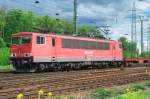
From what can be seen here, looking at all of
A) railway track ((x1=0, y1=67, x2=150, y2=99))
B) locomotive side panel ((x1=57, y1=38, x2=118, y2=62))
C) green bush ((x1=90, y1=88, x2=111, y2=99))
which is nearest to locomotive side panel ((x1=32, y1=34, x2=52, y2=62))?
locomotive side panel ((x1=57, y1=38, x2=118, y2=62))

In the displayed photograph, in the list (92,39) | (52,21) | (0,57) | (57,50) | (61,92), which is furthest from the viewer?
(52,21)

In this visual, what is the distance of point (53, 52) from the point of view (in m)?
33.9

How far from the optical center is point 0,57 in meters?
50.4

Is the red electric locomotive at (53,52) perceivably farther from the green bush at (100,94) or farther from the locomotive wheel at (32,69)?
the green bush at (100,94)

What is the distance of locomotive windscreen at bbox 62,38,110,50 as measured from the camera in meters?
35.9

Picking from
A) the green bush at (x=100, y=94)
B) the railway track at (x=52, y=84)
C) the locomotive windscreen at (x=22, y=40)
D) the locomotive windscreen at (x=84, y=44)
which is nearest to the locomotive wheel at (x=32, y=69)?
the locomotive windscreen at (x=22, y=40)

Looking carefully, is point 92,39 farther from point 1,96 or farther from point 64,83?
point 1,96

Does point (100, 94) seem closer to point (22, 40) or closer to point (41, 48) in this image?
point (41, 48)

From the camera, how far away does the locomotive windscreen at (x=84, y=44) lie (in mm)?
35906

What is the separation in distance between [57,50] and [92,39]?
6.53 metres

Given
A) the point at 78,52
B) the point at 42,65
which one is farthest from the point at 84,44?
the point at 42,65

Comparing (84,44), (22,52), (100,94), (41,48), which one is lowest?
(100,94)

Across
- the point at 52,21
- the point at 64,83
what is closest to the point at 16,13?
the point at 52,21

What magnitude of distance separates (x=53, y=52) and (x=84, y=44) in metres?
5.59
